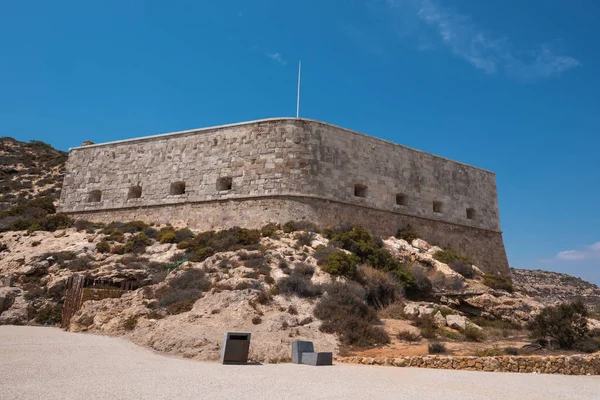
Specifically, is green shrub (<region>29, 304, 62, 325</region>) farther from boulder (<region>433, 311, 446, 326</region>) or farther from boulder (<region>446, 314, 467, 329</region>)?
boulder (<region>446, 314, 467, 329</region>)

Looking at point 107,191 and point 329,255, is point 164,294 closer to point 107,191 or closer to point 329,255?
point 329,255

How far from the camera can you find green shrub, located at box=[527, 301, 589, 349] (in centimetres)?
1016

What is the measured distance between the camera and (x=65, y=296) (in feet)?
44.6

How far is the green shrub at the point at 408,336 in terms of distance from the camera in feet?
35.7

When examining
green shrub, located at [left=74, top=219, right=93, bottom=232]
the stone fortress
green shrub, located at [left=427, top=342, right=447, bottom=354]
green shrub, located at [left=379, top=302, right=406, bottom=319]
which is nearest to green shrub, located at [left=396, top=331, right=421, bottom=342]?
green shrub, located at [left=427, top=342, right=447, bottom=354]

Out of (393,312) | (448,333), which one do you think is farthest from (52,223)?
(448,333)

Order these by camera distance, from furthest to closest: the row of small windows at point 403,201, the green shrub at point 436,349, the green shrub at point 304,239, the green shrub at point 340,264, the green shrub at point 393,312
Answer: the row of small windows at point 403,201
the green shrub at point 304,239
the green shrub at point 340,264
the green shrub at point 393,312
the green shrub at point 436,349

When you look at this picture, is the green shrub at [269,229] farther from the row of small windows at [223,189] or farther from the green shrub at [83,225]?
the green shrub at [83,225]

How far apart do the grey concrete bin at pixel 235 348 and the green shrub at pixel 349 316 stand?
310cm

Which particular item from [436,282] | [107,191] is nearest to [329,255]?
[436,282]

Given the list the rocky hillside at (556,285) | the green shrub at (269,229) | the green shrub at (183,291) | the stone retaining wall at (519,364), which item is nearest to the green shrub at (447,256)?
the green shrub at (269,229)

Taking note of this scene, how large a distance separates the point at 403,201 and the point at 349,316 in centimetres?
1032

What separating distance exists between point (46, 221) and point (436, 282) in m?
17.7

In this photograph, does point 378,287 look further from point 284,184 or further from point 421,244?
point 284,184
